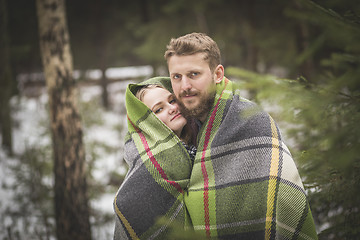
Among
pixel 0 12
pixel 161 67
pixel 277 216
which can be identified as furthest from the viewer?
pixel 161 67

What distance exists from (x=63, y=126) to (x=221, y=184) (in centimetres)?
304

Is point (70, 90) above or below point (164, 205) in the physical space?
above

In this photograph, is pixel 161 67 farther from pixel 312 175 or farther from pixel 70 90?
pixel 312 175

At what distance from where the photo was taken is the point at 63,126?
378 cm

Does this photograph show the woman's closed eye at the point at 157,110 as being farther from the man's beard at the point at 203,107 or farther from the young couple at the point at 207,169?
the man's beard at the point at 203,107

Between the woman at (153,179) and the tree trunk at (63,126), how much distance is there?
2330mm

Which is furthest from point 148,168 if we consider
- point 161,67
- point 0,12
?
point 161,67

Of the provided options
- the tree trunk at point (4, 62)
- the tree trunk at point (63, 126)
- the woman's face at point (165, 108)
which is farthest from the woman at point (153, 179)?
the tree trunk at point (4, 62)

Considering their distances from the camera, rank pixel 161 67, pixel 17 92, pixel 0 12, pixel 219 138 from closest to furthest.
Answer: pixel 219 138 → pixel 0 12 → pixel 17 92 → pixel 161 67

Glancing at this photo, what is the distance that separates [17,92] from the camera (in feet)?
27.0

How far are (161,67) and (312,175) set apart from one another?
8054mm

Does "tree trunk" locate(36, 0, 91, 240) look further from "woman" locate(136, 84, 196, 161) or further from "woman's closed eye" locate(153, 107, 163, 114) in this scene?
"woman's closed eye" locate(153, 107, 163, 114)

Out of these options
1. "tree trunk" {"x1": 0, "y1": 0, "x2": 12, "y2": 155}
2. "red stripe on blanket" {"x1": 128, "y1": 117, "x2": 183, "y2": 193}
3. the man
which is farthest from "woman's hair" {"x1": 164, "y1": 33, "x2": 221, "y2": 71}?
"tree trunk" {"x1": 0, "y1": 0, "x2": 12, "y2": 155}

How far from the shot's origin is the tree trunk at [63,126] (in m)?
3.69
